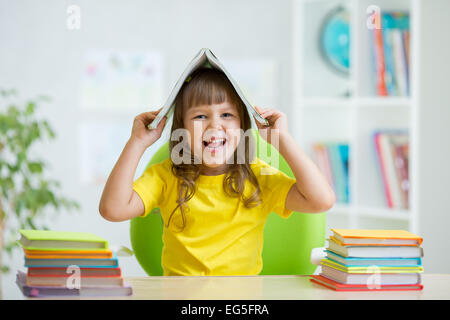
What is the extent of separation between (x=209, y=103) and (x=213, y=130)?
8cm

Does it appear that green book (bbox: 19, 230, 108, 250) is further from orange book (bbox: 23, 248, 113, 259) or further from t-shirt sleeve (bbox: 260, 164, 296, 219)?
t-shirt sleeve (bbox: 260, 164, 296, 219)

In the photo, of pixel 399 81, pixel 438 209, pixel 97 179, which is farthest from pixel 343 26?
pixel 97 179

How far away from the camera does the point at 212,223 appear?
4.40 ft

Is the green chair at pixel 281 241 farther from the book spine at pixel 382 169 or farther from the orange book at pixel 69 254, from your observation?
the book spine at pixel 382 169

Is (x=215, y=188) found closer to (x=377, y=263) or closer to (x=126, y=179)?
(x=126, y=179)

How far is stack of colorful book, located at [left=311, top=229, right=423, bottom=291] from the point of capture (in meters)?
0.95

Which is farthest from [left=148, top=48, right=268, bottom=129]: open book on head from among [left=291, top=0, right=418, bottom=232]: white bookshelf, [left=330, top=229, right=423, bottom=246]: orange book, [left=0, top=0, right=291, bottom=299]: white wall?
[left=0, top=0, right=291, bottom=299]: white wall

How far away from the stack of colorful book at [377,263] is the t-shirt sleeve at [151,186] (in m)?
0.50

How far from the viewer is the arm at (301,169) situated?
122cm

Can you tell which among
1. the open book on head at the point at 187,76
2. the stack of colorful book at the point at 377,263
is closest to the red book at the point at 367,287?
the stack of colorful book at the point at 377,263

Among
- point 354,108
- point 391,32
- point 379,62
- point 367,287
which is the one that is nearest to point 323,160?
point 354,108

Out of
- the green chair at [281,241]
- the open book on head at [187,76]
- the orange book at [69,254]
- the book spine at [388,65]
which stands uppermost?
the book spine at [388,65]

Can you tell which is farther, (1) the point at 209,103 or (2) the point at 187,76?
(1) the point at 209,103

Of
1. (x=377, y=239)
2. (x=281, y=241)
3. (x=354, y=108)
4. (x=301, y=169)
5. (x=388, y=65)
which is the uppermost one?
(x=388, y=65)
